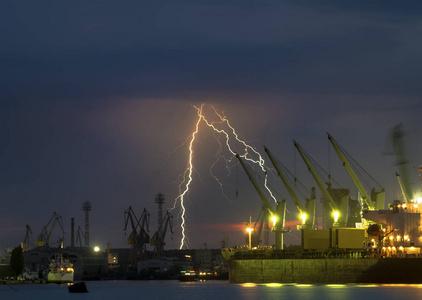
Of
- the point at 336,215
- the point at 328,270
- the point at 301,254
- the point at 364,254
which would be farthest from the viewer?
the point at 336,215

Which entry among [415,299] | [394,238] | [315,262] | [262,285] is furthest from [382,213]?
[415,299]

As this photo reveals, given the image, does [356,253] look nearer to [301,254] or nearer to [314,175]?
[301,254]

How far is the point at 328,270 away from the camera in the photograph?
426ft

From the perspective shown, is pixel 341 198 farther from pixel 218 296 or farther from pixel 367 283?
pixel 218 296

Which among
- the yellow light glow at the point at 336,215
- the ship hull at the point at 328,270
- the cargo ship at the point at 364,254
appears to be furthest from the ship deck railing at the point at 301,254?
the yellow light glow at the point at 336,215

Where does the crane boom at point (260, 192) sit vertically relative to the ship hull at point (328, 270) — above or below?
above

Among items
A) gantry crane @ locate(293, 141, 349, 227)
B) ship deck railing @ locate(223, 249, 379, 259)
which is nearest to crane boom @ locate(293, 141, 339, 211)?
gantry crane @ locate(293, 141, 349, 227)

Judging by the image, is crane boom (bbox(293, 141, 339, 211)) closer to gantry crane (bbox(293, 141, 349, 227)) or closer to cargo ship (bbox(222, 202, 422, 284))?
gantry crane (bbox(293, 141, 349, 227))

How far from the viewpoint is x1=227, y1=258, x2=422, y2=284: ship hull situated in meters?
122

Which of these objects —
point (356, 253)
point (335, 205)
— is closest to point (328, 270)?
point (356, 253)

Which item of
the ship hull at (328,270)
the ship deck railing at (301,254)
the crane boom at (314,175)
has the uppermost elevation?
the crane boom at (314,175)

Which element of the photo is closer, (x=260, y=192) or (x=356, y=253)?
(x=356, y=253)

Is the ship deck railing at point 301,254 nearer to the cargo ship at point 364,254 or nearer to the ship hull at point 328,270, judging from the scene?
the cargo ship at point 364,254

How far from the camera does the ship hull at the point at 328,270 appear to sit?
122 metres
